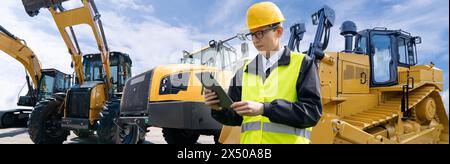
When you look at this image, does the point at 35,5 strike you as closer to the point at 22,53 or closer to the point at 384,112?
the point at 22,53

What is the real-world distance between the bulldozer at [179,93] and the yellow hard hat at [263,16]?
82.4 inches

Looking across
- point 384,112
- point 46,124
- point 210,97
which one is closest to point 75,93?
point 46,124

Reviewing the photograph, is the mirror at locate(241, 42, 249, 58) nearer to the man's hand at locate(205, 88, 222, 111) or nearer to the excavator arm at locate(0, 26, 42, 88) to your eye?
the man's hand at locate(205, 88, 222, 111)

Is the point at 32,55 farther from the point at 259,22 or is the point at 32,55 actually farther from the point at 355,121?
the point at 259,22

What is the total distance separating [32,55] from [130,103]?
7.12m

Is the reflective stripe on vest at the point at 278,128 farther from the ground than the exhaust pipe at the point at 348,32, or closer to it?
closer to it

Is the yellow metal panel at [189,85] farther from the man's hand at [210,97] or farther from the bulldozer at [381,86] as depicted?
the man's hand at [210,97]

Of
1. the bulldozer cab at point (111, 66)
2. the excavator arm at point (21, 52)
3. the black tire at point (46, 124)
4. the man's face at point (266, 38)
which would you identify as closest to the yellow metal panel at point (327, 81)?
the man's face at point (266, 38)

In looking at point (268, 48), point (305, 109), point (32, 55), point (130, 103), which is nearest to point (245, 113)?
point (305, 109)

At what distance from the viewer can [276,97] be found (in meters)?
1.57

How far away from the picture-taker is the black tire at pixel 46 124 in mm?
7312

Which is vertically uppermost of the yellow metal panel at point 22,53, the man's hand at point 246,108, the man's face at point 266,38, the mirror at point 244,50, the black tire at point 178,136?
the yellow metal panel at point 22,53

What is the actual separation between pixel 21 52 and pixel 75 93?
4.26m

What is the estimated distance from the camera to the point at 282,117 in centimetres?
143
